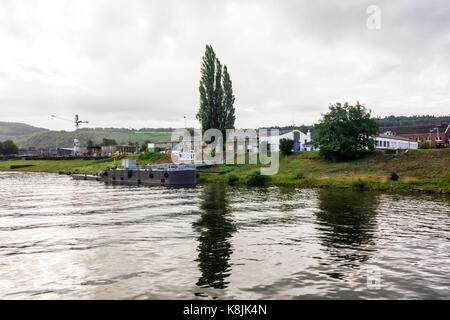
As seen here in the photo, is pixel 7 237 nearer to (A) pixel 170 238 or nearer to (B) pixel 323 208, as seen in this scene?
(A) pixel 170 238

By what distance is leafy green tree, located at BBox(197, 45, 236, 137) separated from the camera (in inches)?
2931

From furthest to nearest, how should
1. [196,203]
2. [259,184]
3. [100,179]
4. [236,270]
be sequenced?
[100,179]
[259,184]
[196,203]
[236,270]

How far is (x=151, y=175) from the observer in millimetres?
58688

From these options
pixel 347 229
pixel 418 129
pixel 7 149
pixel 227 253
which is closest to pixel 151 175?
pixel 347 229

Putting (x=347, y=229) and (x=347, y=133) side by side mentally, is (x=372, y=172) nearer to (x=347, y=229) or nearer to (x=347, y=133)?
(x=347, y=133)

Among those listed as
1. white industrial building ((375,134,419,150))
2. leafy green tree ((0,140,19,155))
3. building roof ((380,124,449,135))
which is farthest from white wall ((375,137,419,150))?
leafy green tree ((0,140,19,155))

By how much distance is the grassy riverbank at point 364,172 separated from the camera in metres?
42.4

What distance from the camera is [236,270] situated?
12539 millimetres

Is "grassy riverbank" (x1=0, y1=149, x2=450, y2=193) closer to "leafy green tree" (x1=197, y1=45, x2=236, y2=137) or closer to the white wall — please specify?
"leafy green tree" (x1=197, y1=45, x2=236, y2=137)

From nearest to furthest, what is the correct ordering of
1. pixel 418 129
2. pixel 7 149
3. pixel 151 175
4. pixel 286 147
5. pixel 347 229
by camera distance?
pixel 347 229, pixel 151 175, pixel 286 147, pixel 418 129, pixel 7 149

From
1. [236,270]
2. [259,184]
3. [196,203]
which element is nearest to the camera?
[236,270]

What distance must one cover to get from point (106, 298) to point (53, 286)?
2623mm

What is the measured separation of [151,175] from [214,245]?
44743 mm
